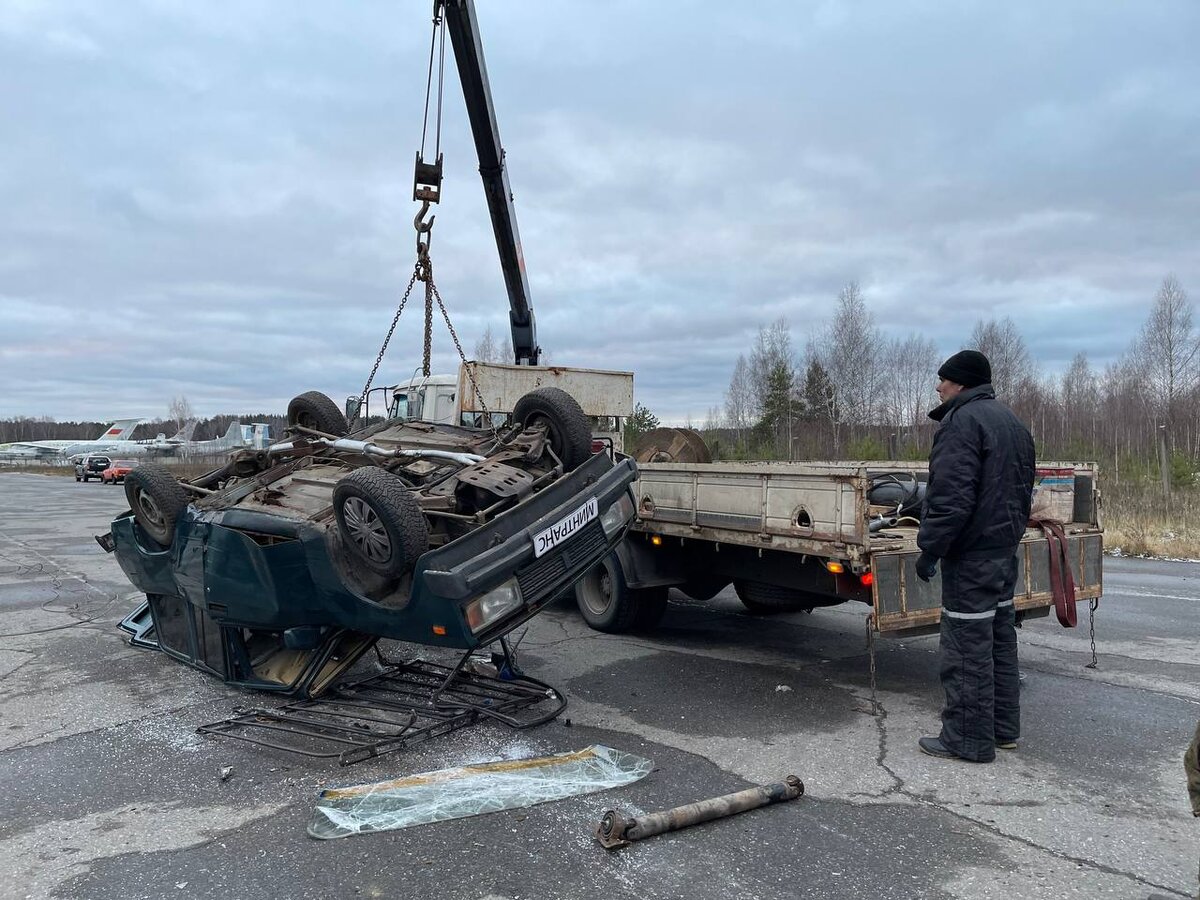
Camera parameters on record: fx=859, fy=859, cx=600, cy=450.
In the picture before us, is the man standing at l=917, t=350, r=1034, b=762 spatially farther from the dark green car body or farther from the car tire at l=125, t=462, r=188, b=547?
the car tire at l=125, t=462, r=188, b=547

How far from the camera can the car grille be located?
4562mm

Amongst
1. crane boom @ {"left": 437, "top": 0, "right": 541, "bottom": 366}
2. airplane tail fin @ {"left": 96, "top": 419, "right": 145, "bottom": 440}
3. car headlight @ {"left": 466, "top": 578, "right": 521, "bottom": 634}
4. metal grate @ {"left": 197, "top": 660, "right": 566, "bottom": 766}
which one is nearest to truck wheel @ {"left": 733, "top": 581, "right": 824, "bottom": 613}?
metal grate @ {"left": 197, "top": 660, "right": 566, "bottom": 766}

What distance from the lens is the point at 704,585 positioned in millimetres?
6805

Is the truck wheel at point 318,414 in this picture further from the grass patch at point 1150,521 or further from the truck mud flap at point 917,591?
the grass patch at point 1150,521

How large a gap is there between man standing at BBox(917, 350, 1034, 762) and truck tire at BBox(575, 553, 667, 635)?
9.25 ft

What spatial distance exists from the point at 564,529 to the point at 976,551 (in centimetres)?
213

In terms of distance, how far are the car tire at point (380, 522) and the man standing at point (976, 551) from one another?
260cm

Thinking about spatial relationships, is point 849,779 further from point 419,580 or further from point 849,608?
point 849,608

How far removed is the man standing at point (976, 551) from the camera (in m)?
4.28

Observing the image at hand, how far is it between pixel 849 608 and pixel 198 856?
21.5ft

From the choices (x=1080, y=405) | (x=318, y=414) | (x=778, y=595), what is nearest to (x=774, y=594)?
(x=778, y=595)

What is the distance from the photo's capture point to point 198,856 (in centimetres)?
337

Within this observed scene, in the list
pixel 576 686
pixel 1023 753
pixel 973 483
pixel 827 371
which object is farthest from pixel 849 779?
pixel 827 371

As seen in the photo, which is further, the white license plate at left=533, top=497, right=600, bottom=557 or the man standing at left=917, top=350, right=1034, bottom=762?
the white license plate at left=533, top=497, right=600, bottom=557
